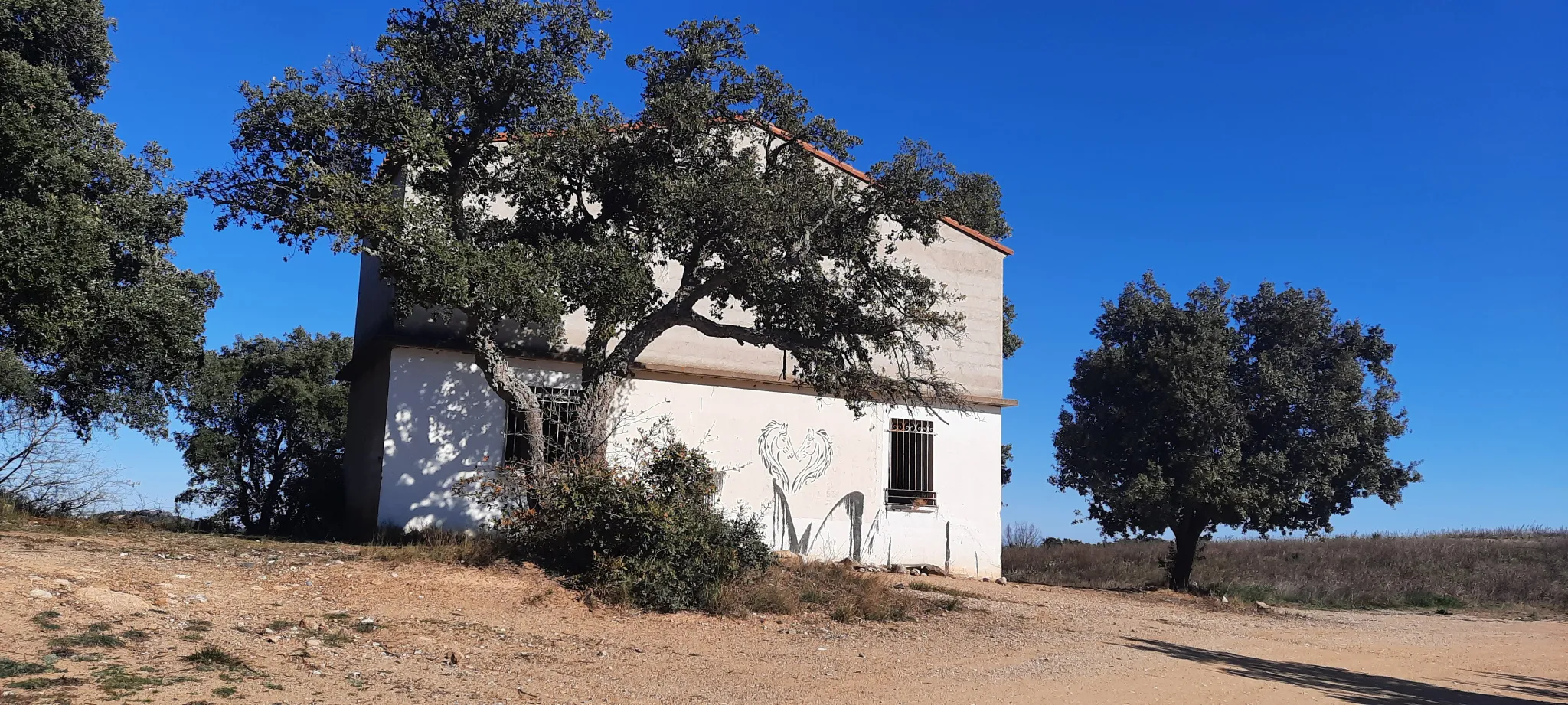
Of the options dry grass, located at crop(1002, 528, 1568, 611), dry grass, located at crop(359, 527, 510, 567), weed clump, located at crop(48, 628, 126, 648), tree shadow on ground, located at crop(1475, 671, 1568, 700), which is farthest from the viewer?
dry grass, located at crop(1002, 528, 1568, 611)

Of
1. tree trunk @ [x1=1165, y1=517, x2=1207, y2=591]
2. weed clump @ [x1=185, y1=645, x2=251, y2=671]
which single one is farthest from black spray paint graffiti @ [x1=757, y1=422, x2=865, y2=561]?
weed clump @ [x1=185, y1=645, x2=251, y2=671]

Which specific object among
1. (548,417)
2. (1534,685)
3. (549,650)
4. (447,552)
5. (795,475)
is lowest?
(1534,685)

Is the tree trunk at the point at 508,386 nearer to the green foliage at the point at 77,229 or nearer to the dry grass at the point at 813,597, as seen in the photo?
the dry grass at the point at 813,597

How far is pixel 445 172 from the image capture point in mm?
13586

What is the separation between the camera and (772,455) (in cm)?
1770

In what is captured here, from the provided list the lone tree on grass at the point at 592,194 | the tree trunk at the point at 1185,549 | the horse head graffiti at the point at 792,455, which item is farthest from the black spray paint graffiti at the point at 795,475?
the tree trunk at the point at 1185,549

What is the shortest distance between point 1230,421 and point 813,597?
11.4m

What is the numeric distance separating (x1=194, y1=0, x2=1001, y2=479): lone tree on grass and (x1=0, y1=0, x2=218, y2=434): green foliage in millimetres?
1558

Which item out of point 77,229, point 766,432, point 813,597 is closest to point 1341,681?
point 813,597

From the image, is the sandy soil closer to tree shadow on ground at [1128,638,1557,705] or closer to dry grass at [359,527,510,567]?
tree shadow on ground at [1128,638,1557,705]

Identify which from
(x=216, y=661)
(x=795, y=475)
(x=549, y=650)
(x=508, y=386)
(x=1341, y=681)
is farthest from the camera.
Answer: (x=795, y=475)

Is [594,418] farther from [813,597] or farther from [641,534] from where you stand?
[813,597]

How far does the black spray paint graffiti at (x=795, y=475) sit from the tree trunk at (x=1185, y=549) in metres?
7.34

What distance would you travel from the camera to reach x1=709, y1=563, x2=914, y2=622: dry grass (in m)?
11.4
